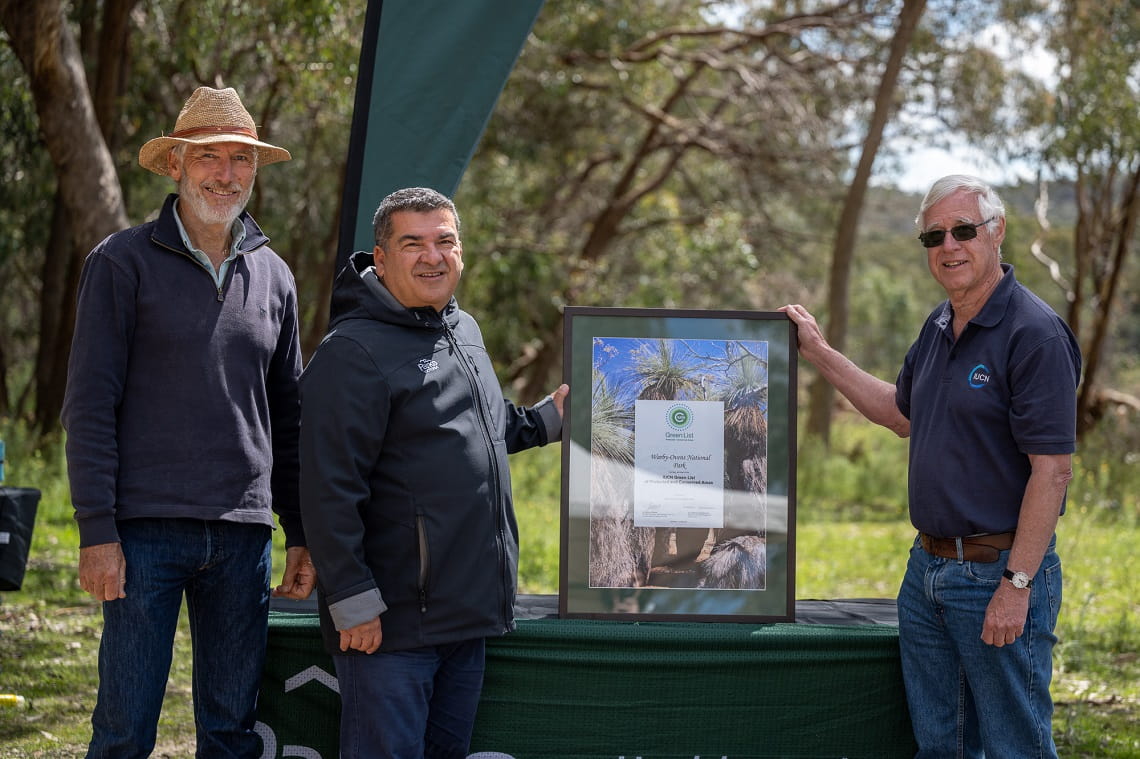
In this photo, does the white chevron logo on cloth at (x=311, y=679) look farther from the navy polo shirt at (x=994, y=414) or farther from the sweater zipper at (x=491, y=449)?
the navy polo shirt at (x=994, y=414)

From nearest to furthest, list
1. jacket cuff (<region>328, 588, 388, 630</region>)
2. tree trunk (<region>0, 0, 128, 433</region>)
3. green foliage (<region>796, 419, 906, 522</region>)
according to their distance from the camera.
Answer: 1. jacket cuff (<region>328, 588, 388, 630</region>)
2. tree trunk (<region>0, 0, 128, 433</region>)
3. green foliage (<region>796, 419, 906, 522</region>)

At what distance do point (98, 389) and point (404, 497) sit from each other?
82cm

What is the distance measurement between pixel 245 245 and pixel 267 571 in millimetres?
907

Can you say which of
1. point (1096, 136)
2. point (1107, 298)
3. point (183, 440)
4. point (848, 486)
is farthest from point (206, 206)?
point (1107, 298)

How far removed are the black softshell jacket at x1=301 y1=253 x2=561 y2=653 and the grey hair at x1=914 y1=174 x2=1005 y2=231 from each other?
138 centimetres

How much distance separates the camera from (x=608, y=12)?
15.9m

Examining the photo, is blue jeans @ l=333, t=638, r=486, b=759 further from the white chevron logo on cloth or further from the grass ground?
the grass ground

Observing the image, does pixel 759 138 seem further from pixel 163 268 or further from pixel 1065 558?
pixel 163 268

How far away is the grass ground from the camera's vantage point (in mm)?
5145

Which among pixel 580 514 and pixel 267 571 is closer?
pixel 267 571

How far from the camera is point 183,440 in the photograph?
310 cm

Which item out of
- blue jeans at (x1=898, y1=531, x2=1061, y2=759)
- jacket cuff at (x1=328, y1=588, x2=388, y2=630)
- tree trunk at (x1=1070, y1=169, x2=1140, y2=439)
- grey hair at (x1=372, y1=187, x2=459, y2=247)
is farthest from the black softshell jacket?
tree trunk at (x1=1070, y1=169, x2=1140, y2=439)

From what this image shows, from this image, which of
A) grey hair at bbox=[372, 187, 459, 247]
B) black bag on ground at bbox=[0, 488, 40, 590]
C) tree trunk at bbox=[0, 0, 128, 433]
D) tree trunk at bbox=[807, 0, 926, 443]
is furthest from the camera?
tree trunk at bbox=[807, 0, 926, 443]

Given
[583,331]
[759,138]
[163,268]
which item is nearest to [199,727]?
[163,268]
